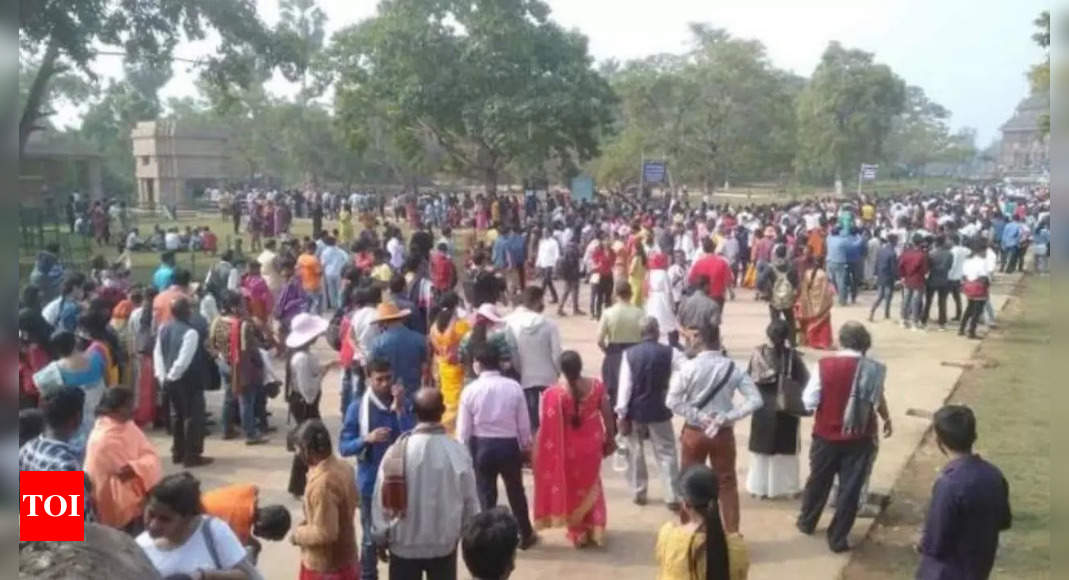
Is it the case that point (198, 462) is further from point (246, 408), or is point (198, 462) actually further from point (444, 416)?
point (444, 416)

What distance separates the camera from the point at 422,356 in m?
7.05

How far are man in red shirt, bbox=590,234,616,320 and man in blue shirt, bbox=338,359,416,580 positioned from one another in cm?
970

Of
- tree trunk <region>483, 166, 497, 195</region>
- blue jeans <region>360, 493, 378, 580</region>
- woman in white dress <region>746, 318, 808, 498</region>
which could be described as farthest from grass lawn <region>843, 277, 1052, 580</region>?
tree trunk <region>483, 166, 497, 195</region>

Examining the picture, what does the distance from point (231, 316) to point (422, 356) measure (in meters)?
2.31

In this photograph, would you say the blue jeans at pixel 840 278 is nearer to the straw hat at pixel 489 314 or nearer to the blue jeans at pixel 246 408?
the straw hat at pixel 489 314

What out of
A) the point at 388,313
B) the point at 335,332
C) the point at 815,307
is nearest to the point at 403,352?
the point at 388,313

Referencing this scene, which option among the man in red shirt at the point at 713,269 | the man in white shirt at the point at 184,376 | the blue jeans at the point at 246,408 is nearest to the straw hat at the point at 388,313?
the man in white shirt at the point at 184,376

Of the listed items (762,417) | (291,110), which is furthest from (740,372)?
(291,110)

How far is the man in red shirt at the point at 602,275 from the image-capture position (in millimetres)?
15031

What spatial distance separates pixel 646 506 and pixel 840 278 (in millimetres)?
11167

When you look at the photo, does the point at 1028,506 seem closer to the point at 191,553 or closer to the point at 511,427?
the point at 511,427

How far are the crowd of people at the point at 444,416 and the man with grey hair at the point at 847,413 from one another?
0.05 feet

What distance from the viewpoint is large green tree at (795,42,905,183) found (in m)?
46.4

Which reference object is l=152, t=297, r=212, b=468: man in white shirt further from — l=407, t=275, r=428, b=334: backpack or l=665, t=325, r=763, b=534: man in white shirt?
l=665, t=325, r=763, b=534: man in white shirt
